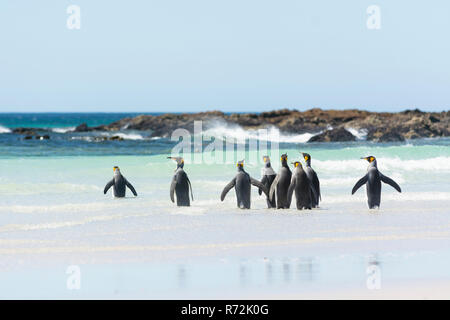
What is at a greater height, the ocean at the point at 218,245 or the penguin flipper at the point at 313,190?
the penguin flipper at the point at 313,190

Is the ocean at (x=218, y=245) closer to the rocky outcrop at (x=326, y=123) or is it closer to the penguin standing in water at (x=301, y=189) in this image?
the penguin standing in water at (x=301, y=189)

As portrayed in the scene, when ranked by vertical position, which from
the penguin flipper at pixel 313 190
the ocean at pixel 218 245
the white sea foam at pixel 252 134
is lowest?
the white sea foam at pixel 252 134

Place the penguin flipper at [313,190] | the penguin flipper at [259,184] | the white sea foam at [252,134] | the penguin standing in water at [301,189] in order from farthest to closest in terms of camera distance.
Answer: the white sea foam at [252,134]
the penguin flipper at [259,184]
the penguin flipper at [313,190]
the penguin standing in water at [301,189]

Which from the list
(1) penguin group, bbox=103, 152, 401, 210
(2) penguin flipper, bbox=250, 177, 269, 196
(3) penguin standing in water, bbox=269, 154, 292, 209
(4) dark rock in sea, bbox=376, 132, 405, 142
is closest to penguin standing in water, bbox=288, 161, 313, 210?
(1) penguin group, bbox=103, 152, 401, 210

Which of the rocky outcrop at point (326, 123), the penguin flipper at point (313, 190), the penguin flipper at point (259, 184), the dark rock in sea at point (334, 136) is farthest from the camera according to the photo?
the rocky outcrop at point (326, 123)

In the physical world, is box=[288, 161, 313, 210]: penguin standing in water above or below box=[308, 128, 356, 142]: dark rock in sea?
above

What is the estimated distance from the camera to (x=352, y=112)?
210ft

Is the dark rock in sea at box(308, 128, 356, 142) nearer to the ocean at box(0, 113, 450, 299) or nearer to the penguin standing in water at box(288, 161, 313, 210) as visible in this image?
the ocean at box(0, 113, 450, 299)

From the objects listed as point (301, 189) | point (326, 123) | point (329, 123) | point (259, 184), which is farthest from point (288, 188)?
point (329, 123)

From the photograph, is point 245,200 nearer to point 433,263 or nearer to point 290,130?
point 433,263

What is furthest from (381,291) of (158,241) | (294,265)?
(158,241)

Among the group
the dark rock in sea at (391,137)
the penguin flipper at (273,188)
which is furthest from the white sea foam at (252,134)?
the penguin flipper at (273,188)

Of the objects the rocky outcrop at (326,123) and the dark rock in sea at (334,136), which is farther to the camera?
the rocky outcrop at (326,123)
